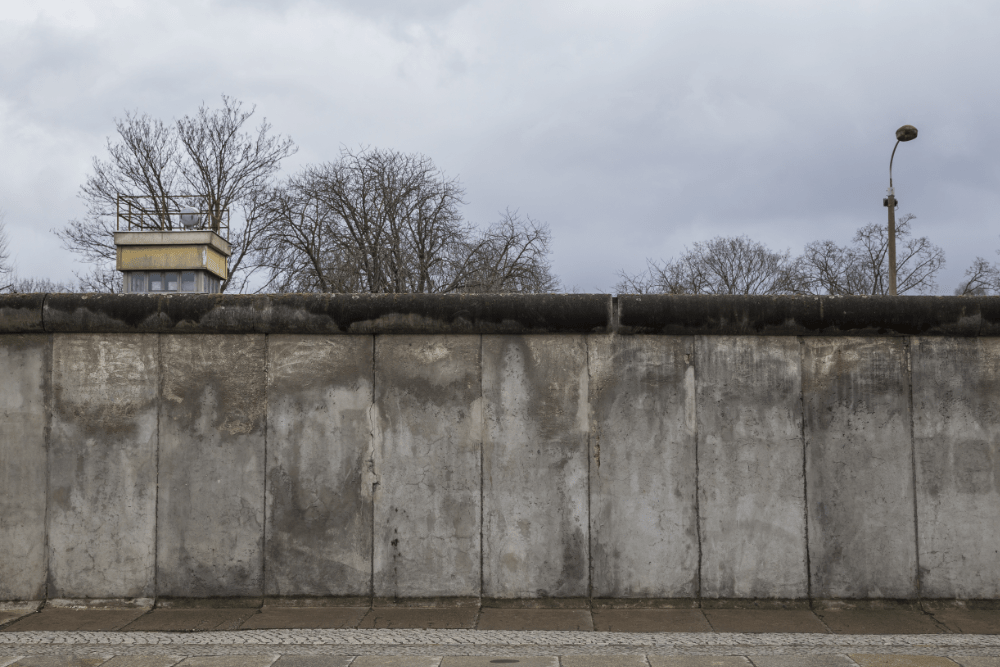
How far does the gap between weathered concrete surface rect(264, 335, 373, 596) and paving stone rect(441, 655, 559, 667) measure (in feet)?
3.96

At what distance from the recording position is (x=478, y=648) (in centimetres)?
471

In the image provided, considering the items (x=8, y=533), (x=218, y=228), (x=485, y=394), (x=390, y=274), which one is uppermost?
(x=218, y=228)

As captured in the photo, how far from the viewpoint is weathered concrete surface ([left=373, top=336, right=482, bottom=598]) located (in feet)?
18.1

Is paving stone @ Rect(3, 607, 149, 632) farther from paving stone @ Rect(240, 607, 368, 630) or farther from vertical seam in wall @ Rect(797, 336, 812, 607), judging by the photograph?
vertical seam in wall @ Rect(797, 336, 812, 607)

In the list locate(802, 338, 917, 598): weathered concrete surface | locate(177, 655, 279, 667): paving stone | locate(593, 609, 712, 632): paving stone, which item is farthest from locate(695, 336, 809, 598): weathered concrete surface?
locate(177, 655, 279, 667): paving stone

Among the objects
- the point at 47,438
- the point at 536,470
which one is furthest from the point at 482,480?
the point at 47,438

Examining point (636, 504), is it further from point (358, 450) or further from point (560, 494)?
point (358, 450)

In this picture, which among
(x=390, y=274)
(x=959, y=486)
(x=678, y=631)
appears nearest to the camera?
(x=678, y=631)

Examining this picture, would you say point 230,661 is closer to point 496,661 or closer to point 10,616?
point 496,661

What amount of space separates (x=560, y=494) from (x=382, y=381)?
5.01ft

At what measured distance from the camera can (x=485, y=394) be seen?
220 inches

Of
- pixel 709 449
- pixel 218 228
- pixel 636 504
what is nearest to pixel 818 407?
pixel 709 449

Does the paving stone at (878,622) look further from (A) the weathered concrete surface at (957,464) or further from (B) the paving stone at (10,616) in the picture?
(B) the paving stone at (10,616)

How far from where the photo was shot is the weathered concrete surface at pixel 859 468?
5434 millimetres
